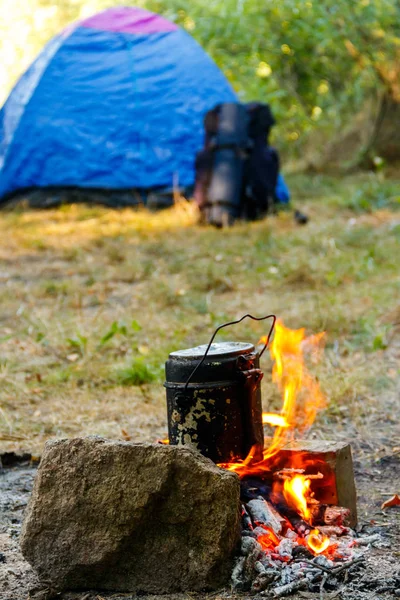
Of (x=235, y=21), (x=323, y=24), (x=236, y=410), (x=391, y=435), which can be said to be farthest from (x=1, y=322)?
(x=235, y=21)

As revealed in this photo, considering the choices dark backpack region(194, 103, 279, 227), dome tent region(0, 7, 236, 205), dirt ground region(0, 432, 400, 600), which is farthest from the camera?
dome tent region(0, 7, 236, 205)

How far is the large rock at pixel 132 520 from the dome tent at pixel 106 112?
306 inches

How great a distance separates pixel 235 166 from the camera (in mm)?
8930

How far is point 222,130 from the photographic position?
9047 millimetres

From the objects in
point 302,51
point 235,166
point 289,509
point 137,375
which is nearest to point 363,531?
point 289,509

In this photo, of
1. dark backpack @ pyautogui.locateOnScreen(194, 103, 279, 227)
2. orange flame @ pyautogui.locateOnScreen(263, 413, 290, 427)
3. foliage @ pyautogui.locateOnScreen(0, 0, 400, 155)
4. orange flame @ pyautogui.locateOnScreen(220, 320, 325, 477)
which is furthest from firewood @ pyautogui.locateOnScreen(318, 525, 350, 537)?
foliage @ pyautogui.locateOnScreen(0, 0, 400, 155)

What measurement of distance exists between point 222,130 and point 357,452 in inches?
234

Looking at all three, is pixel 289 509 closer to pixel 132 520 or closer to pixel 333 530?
pixel 333 530

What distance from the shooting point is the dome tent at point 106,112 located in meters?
9.91

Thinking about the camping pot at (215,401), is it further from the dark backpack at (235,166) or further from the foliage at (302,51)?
the foliage at (302,51)

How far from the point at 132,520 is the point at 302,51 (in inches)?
510

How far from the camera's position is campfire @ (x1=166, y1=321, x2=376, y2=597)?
2281mm

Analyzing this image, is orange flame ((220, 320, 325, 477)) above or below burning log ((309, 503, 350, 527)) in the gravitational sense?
above

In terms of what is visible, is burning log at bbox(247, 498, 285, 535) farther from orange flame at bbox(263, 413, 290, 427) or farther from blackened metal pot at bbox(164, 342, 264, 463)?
orange flame at bbox(263, 413, 290, 427)
